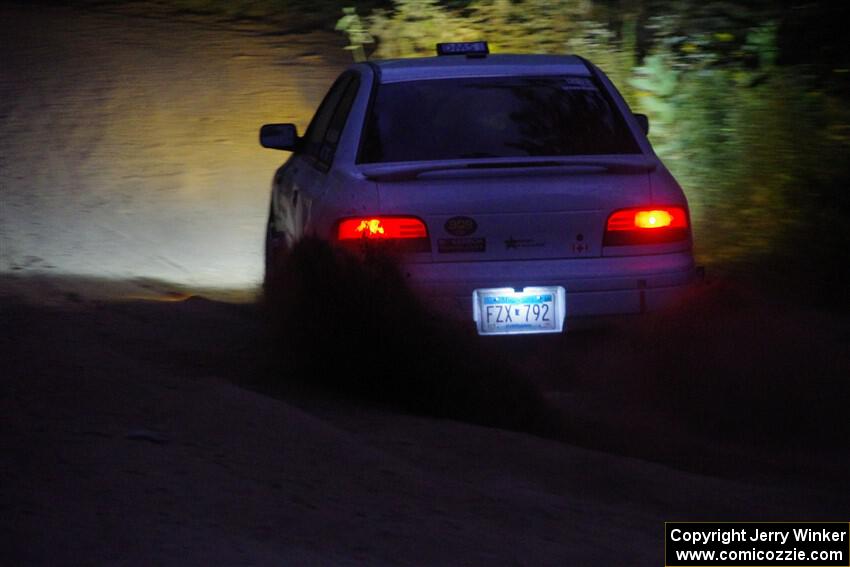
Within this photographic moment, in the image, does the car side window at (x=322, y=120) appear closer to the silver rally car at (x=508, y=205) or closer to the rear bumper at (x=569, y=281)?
the silver rally car at (x=508, y=205)

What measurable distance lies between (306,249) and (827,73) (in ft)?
15.2

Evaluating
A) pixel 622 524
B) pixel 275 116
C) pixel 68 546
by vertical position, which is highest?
pixel 68 546

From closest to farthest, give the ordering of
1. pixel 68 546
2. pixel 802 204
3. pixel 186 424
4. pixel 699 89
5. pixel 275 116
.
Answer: pixel 68 546, pixel 186 424, pixel 802 204, pixel 699 89, pixel 275 116

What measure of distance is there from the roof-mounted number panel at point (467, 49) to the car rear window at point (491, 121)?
446 mm

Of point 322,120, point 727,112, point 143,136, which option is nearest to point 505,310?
point 322,120

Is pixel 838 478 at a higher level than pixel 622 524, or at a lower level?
lower

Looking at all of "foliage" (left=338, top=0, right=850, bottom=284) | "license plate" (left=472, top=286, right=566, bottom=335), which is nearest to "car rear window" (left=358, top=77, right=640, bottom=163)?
"license plate" (left=472, top=286, right=566, bottom=335)

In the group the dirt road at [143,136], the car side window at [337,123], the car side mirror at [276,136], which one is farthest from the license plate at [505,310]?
the dirt road at [143,136]

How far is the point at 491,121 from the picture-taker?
309 inches

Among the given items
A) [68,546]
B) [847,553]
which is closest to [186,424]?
[68,546]

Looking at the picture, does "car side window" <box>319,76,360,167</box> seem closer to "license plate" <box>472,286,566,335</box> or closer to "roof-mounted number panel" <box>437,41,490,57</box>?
"roof-mounted number panel" <box>437,41,490,57</box>

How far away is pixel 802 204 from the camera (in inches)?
384

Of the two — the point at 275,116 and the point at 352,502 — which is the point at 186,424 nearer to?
the point at 352,502

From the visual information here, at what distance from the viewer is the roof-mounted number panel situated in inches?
332
